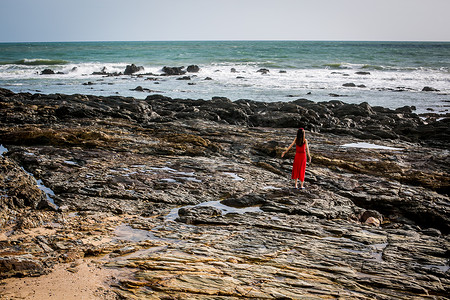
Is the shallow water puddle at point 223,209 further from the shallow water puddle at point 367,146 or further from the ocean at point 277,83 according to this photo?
the ocean at point 277,83

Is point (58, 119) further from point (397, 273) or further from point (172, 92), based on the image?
point (172, 92)

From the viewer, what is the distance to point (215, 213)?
7254mm

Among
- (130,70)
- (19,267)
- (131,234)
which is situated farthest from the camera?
(130,70)

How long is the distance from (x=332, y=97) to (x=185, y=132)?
18533 mm

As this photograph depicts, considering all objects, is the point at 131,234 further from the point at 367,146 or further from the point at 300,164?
the point at 367,146

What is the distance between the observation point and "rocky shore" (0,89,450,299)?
16.1ft

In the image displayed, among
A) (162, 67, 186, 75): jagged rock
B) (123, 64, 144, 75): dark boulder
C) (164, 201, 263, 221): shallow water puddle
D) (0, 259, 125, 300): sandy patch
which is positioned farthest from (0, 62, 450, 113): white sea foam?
(0, 259, 125, 300): sandy patch

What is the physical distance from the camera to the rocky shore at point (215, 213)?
16.1 feet

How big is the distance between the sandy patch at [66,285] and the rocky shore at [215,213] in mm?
25

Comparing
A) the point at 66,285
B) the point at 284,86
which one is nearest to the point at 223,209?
the point at 66,285

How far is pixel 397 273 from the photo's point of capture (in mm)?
5301

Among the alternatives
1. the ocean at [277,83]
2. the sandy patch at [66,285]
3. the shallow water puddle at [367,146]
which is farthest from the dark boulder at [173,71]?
the sandy patch at [66,285]

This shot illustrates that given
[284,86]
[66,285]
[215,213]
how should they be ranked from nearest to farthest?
[66,285]
[215,213]
[284,86]

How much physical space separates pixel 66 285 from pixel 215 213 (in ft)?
10.6
